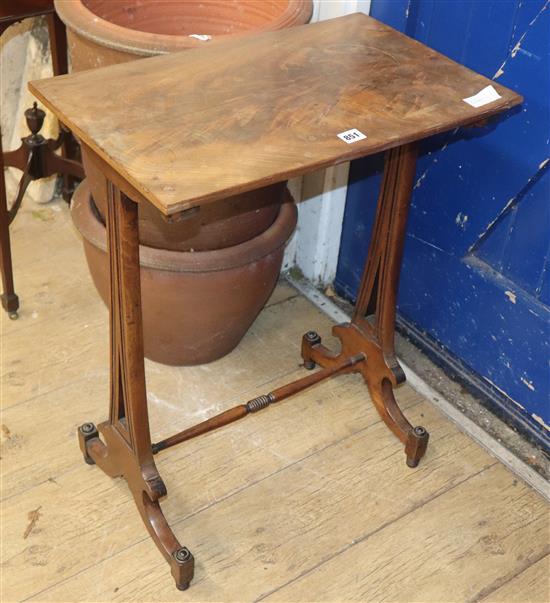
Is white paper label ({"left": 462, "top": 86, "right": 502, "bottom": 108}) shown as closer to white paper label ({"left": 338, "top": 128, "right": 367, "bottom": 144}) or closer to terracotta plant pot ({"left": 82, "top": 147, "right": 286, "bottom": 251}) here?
white paper label ({"left": 338, "top": 128, "right": 367, "bottom": 144})

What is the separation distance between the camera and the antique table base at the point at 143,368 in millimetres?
1462

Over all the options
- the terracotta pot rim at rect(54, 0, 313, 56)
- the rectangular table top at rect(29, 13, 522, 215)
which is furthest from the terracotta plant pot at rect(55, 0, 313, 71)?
the rectangular table top at rect(29, 13, 522, 215)

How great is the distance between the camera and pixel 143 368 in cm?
156

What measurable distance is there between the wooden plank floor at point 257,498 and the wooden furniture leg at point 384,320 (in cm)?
6

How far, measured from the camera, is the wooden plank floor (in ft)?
5.56

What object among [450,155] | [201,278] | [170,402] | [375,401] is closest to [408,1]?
[450,155]

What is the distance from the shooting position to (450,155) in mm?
1957

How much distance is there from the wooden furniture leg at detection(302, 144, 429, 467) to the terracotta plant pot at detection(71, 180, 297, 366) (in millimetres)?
205

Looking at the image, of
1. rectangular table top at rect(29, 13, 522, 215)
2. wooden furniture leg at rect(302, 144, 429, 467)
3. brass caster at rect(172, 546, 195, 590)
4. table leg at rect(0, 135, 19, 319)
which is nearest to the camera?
rectangular table top at rect(29, 13, 522, 215)

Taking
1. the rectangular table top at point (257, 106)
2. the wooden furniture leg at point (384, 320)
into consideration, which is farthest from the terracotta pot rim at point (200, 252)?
the rectangular table top at point (257, 106)

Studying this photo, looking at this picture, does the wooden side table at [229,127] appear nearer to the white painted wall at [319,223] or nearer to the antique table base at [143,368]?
the antique table base at [143,368]

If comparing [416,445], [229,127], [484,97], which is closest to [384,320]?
[416,445]

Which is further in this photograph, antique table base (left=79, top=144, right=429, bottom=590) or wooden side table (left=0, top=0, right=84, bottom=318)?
wooden side table (left=0, top=0, right=84, bottom=318)

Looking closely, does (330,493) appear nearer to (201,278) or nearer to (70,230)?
(201,278)
